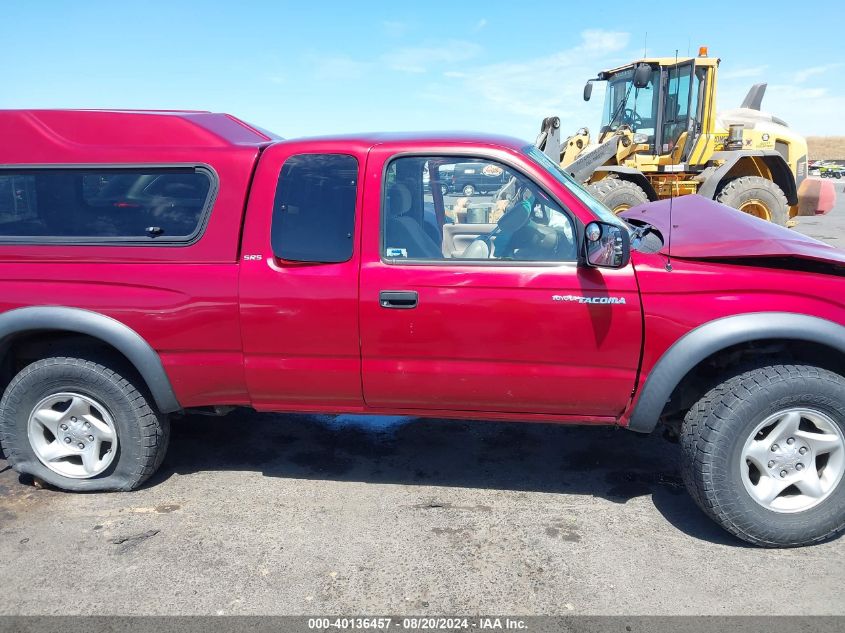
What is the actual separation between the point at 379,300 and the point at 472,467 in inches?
53.3

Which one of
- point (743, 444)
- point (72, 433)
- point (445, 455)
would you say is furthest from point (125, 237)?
point (743, 444)

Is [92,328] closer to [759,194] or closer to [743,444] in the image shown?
[743,444]

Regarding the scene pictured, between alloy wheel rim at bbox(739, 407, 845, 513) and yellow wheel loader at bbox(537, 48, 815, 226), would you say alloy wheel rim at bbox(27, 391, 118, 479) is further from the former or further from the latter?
yellow wheel loader at bbox(537, 48, 815, 226)

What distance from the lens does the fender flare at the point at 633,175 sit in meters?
10.2

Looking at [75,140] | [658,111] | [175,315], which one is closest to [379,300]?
[175,315]

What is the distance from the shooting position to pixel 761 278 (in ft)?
9.19

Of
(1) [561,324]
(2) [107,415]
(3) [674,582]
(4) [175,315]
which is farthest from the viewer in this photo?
(2) [107,415]

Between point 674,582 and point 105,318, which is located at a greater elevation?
point 105,318

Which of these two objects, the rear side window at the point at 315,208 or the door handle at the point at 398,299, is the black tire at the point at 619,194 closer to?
the rear side window at the point at 315,208

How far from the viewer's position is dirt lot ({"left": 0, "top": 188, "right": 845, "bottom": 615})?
262 cm

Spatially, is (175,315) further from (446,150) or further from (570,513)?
(570,513)

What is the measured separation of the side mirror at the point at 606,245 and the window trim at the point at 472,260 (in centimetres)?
10

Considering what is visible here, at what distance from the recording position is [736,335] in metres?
2.79

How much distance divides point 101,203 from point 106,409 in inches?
44.0
